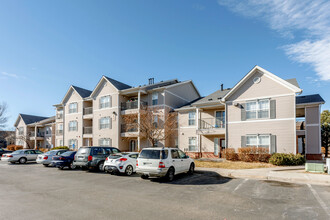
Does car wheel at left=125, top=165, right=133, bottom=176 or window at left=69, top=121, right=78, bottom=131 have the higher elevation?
window at left=69, top=121, right=78, bottom=131

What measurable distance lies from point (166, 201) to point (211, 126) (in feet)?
57.8

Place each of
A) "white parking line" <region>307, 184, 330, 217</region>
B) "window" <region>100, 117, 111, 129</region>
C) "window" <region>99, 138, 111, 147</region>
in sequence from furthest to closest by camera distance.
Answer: "window" <region>100, 117, 111, 129</region> < "window" <region>99, 138, 111, 147</region> < "white parking line" <region>307, 184, 330, 217</region>

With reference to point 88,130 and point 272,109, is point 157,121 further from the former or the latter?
point 88,130

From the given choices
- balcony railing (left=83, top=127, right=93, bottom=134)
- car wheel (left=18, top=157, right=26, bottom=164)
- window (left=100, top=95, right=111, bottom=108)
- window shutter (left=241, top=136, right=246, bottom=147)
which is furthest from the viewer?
balcony railing (left=83, top=127, right=93, bottom=134)

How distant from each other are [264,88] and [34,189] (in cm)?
1862

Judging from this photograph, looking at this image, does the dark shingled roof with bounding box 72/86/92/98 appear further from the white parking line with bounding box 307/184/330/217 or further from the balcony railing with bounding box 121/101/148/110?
the white parking line with bounding box 307/184/330/217

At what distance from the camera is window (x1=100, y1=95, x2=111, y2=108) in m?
30.4

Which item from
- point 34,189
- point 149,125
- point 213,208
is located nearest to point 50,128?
point 149,125

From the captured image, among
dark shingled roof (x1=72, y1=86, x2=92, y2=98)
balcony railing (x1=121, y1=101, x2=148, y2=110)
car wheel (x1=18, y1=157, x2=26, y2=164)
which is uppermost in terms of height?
dark shingled roof (x1=72, y1=86, x2=92, y2=98)

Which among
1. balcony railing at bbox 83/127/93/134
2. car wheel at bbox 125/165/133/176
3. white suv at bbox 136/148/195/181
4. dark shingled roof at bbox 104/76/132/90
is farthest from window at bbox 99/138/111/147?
white suv at bbox 136/148/195/181

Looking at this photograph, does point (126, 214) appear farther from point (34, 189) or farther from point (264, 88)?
point (264, 88)

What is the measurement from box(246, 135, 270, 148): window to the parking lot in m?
9.13

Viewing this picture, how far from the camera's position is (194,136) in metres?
25.7

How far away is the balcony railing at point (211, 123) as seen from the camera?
23736mm
